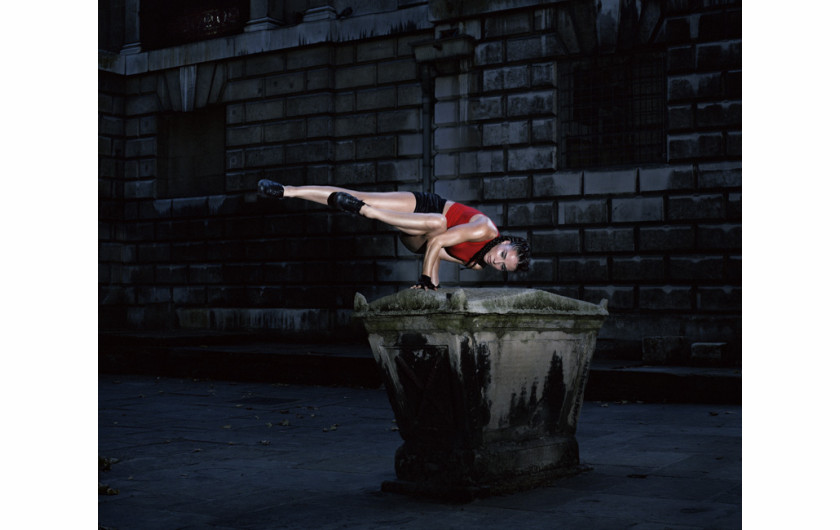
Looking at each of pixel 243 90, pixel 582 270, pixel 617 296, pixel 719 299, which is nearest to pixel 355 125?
pixel 243 90

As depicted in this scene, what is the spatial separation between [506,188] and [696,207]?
314 centimetres

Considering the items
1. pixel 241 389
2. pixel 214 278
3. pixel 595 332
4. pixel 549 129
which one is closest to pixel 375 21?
pixel 549 129

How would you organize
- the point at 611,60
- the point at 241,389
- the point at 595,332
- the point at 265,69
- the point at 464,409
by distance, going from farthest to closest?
the point at 265,69 → the point at 611,60 → the point at 241,389 → the point at 595,332 → the point at 464,409

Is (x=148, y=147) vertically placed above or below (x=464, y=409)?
above

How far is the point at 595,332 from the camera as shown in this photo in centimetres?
647

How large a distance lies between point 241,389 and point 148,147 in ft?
29.9

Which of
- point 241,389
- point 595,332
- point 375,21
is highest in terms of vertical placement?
point 375,21

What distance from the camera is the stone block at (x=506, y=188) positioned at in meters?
14.7

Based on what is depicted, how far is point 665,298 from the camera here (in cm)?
1345

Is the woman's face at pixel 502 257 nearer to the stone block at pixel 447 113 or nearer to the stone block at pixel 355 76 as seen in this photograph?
the stone block at pixel 447 113

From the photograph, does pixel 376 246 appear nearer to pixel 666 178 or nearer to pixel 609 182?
pixel 609 182

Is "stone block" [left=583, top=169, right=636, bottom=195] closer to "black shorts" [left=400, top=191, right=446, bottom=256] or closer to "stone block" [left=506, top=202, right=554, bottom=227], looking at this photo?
"stone block" [left=506, top=202, right=554, bottom=227]

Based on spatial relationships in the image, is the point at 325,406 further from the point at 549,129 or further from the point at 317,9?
the point at 317,9

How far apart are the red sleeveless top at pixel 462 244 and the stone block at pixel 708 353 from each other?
669 cm
